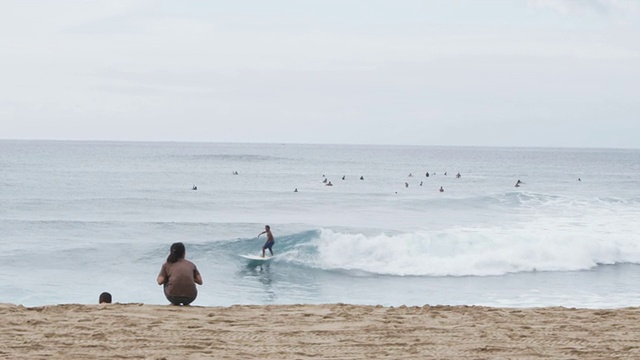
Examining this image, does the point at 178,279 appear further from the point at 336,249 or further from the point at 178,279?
the point at 336,249

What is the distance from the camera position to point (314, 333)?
866 centimetres

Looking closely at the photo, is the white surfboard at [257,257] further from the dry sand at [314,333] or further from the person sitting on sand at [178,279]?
the dry sand at [314,333]

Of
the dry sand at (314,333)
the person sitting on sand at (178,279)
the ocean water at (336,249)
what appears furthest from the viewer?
the ocean water at (336,249)

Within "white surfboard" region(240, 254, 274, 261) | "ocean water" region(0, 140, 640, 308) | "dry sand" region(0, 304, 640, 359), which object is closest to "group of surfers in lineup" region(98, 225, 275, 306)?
"dry sand" region(0, 304, 640, 359)

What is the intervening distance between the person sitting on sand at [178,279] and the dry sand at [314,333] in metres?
0.59

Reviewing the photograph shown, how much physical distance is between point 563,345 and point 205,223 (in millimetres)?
27594

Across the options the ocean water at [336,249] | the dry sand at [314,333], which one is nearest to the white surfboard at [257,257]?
the ocean water at [336,249]

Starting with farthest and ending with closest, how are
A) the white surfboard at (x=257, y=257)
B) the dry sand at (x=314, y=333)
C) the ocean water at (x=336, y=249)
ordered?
the white surfboard at (x=257, y=257), the ocean water at (x=336, y=249), the dry sand at (x=314, y=333)

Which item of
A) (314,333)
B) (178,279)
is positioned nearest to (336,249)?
(178,279)

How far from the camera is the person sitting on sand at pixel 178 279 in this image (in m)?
10.6

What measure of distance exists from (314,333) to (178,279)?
2.71 m

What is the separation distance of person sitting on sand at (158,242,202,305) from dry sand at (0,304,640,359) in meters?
0.59

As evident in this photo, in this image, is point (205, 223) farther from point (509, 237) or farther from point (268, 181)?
point (268, 181)

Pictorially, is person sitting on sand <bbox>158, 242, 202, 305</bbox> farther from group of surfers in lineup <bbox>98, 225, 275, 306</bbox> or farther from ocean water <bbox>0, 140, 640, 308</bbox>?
ocean water <bbox>0, 140, 640, 308</bbox>
